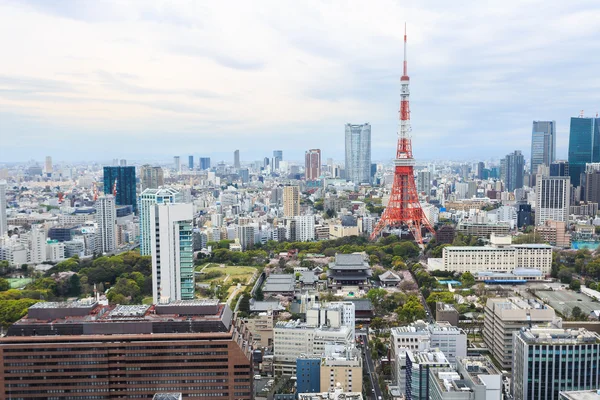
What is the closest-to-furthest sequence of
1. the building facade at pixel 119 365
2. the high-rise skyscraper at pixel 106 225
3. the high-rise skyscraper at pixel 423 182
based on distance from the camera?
1. the building facade at pixel 119 365
2. the high-rise skyscraper at pixel 106 225
3. the high-rise skyscraper at pixel 423 182

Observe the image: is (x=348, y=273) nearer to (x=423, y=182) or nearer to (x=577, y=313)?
(x=577, y=313)

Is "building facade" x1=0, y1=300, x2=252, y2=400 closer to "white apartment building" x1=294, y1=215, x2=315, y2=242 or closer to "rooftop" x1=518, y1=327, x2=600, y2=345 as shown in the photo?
"rooftop" x1=518, y1=327, x2=600, y2=345

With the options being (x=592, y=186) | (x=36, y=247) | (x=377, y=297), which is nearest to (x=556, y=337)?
(x=377, y=297)

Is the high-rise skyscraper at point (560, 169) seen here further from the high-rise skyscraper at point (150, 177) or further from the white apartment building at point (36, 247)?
the white apartment building at point (36, 247)

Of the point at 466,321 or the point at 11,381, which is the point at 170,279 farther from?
the point at 466,321

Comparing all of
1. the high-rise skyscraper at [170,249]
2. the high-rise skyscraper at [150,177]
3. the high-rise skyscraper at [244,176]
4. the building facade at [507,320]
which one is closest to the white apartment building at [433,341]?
the building facade at [507,320]

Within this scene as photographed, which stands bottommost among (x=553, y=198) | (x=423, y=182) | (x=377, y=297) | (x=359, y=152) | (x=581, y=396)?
(x=377, y=297)
